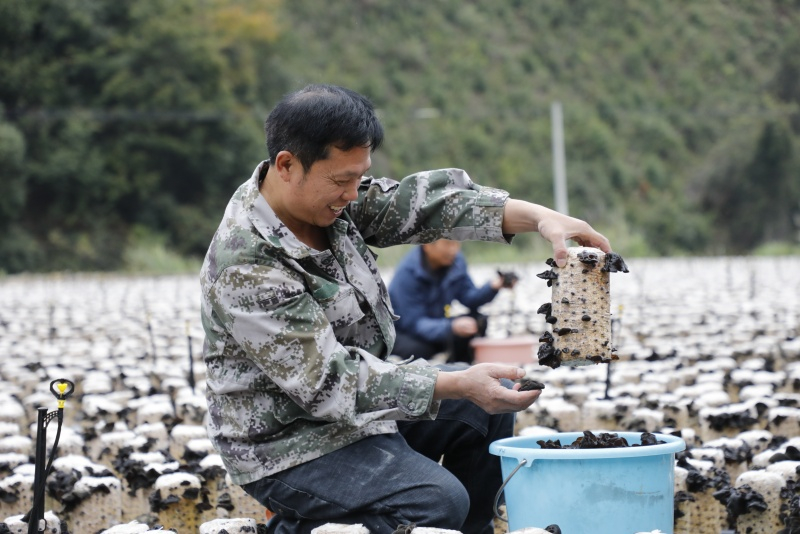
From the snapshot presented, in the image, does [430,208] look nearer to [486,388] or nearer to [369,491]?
[486,388]

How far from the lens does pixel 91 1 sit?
32281 millimetres

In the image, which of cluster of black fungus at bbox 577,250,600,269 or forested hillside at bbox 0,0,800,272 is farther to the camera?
forested hillside at bbox 0,0,800,272

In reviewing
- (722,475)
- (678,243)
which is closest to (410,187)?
(722,475)

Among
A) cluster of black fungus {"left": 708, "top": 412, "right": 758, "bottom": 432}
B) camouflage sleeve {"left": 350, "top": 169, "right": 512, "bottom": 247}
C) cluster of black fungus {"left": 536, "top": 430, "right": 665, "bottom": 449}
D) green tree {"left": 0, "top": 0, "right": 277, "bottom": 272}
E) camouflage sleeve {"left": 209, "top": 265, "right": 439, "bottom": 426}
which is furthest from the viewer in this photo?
green tree {"left": 0, "top": 0, "right": 277, "bottom": 272}

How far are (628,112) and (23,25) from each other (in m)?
27.3

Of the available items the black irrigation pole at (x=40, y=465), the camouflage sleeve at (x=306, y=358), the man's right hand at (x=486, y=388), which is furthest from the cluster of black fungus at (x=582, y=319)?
the black irrigation pole at (x=40, y=465)

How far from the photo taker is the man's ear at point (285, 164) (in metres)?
2.75

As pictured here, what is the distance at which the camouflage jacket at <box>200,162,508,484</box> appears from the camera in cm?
265

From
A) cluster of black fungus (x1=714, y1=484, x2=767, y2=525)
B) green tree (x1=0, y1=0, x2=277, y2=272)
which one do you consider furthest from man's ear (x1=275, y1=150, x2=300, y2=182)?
green tree (x1=0, y1=0, x2=277, y2=272)

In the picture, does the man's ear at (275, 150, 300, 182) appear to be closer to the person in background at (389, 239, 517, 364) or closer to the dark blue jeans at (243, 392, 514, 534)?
the dark blue jeans at (243, 392, 514, 534)

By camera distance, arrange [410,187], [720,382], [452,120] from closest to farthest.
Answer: [410,187], [720,382], [452,120]

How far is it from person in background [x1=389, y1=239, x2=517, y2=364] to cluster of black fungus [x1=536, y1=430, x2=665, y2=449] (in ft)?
9.62

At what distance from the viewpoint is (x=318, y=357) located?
263cm

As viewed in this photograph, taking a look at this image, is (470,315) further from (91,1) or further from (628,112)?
(628,112)
